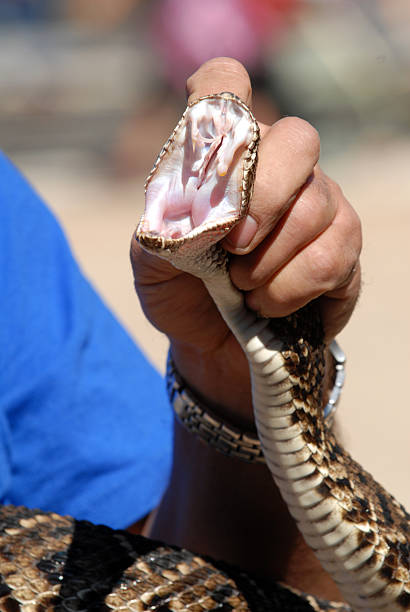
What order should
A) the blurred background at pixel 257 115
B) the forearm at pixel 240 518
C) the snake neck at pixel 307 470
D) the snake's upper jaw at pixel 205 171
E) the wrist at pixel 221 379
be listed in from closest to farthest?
1. the snake's upper jaw at pixel 205 171
2. the snake neck at pixel 307 470
3. the wrist at pixel 221 379
4. the forearm at pixel 240 518
5. the blurred background at pixel 257 115

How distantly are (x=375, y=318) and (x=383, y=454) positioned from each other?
1.81m

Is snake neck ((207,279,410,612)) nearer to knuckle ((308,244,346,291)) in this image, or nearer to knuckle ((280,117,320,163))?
knuckle ((308,244,346,291))

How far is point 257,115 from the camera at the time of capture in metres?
8.59

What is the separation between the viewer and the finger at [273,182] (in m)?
1.30

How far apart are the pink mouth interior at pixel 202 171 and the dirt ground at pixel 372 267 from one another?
2.29 metres

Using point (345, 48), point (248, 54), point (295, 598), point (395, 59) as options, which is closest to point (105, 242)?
point (248, 54)

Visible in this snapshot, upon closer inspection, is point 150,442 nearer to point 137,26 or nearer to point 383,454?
point 383,454

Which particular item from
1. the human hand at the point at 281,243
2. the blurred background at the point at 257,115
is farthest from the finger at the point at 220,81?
the blurred background at the point at 257,115

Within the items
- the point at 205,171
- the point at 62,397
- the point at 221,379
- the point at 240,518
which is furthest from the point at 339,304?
the point at 62,397

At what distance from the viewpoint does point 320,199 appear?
1365mm

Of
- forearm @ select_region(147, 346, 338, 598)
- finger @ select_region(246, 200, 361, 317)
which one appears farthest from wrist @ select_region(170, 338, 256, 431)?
finger @ select_region(246, 200, 361, 317)

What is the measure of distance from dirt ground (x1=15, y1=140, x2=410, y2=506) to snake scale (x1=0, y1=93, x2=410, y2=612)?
1974 millimetres

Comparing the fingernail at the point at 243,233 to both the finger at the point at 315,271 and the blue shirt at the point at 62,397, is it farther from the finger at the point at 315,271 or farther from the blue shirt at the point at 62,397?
the blue shirt at the point at 62,397

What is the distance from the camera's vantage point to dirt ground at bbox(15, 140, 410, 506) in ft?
17.8
